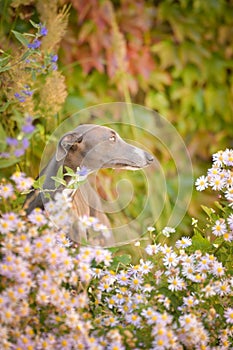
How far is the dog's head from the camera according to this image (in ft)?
7.04

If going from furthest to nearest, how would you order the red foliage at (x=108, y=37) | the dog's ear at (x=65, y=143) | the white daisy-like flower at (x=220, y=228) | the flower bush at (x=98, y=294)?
the red foliage at (x=108, y=37) < the dog's ear at (x=65, y=143) < the white daisy-like flower at (x=220, y=228) < the flower bush at (x=98, y=294)

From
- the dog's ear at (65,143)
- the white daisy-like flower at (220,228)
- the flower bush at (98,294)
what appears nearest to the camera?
the flower bush at (98,294)

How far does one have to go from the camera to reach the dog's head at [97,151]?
2.14 m

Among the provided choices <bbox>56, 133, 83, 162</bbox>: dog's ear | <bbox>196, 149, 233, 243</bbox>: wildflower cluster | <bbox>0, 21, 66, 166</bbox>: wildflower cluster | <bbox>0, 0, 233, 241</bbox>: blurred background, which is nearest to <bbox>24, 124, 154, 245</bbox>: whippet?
<bbox>56, 133, 83, 162</bbox>: dog's ear

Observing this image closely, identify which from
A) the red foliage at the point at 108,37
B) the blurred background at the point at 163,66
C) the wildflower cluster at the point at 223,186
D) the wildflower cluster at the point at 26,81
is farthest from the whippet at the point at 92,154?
the red foliage at the point at 108,37

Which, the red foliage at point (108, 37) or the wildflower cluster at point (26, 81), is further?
the red foliage at point (108, 37)

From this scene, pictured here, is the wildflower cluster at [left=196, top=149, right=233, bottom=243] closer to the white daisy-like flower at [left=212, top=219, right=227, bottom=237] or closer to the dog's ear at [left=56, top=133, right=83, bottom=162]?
the white daisy-like flower at [left=212, top=219, right=227, bottom=237]

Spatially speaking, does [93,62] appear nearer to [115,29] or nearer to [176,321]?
[115,29]

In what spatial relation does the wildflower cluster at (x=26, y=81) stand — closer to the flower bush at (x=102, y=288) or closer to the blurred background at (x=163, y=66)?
the flower bush at (x=102, y=288)

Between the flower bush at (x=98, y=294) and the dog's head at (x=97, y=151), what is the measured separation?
304 millimetres

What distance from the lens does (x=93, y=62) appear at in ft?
12.9

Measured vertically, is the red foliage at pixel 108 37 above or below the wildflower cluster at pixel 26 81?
above

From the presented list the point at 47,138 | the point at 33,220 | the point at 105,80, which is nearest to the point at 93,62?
the point at 105,80

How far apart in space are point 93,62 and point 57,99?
1.34 meters
